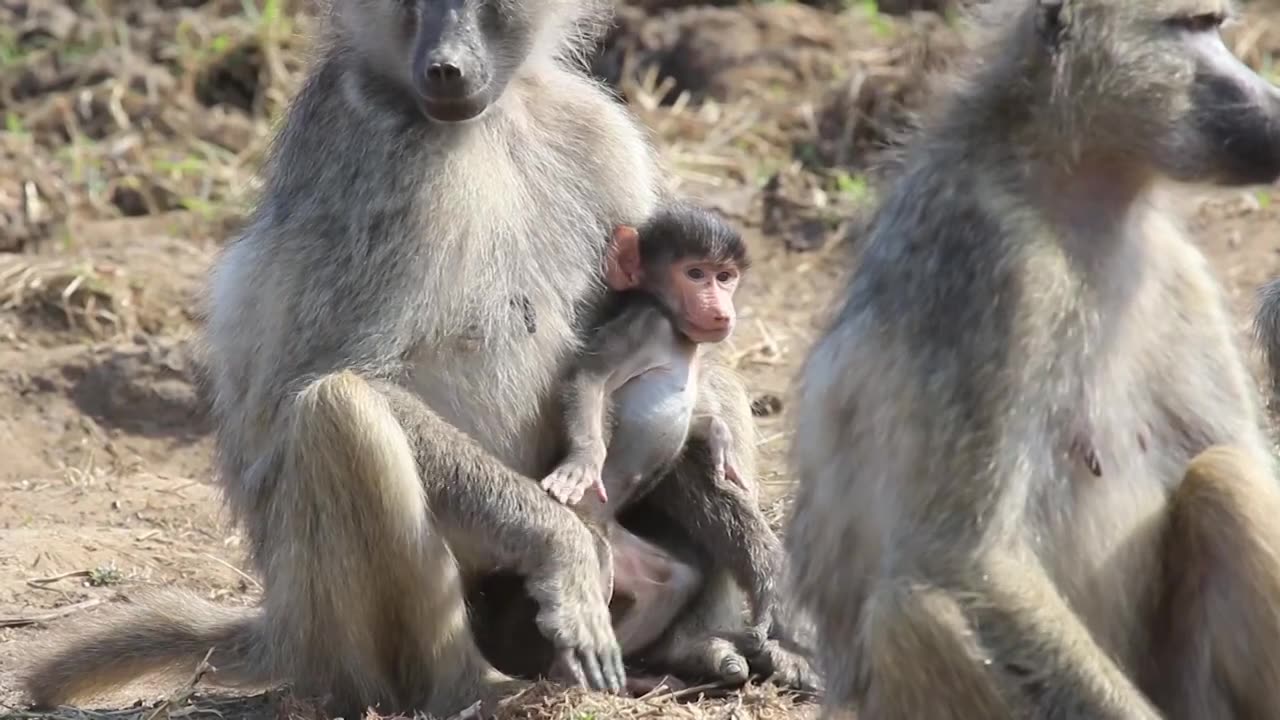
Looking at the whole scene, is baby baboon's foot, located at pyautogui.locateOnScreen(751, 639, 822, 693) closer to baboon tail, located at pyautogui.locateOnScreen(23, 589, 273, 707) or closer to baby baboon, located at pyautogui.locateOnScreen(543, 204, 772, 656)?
baby baboon, located at pyautogui.locateOnScreen(543, 204, 772, 656)

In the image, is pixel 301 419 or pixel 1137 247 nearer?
pixel 1137 247

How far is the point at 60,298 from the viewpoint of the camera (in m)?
7.79

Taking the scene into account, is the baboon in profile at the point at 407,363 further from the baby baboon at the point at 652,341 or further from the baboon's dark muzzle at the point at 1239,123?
the baboon's dark muzzle at the point at 1239,123

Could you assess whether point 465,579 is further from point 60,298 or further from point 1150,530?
point 60,298

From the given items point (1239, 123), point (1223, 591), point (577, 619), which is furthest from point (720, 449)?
point (1239, 123)

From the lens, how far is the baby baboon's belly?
16.4 ft

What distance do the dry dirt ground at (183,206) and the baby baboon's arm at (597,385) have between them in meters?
0.56

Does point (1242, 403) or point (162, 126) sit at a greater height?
point (1242, 403)

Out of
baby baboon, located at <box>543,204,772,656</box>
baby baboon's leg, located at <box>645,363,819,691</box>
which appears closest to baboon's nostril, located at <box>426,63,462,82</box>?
baby baboon, located at <box>543,204,772,656</box>

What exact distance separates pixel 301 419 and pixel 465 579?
21.2 inches

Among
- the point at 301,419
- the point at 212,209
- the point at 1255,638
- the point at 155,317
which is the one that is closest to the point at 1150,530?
the point at 1255,638

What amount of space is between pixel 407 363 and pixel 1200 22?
1.78 metres

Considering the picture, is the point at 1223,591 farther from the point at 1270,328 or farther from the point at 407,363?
the point at 407,363

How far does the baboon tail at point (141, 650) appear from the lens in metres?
5.14
